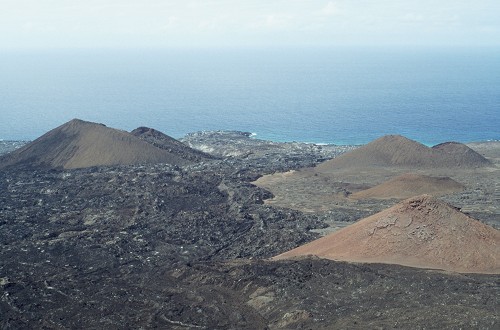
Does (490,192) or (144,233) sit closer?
(144,233)

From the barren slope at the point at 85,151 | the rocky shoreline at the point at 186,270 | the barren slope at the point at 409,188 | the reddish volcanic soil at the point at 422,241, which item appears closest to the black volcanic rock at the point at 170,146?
the barren slope at the point at 85,151

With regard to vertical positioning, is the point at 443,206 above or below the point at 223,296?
above

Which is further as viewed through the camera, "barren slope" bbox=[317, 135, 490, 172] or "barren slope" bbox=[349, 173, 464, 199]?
"barren slope" bbox=[317, 135, 490, 172]

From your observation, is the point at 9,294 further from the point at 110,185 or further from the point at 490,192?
the point at 490,192

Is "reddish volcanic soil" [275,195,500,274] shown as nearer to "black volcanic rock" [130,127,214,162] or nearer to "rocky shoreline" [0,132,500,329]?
"rocky shoreline" [0,132,500,329]

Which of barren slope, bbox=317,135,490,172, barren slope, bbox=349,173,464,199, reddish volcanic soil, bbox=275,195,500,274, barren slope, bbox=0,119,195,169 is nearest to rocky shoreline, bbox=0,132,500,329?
reddish volcanic soil, bbox=275,195,500,274

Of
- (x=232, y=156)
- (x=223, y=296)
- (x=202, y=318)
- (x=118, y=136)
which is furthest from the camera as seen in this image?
(x=232, y=156)

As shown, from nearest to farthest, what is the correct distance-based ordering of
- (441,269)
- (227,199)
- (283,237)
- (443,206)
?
1. (441,269)
2. (443,206)
3. (283,237)
4. (227,199)

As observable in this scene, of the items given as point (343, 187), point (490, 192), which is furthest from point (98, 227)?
point (490, 192)
